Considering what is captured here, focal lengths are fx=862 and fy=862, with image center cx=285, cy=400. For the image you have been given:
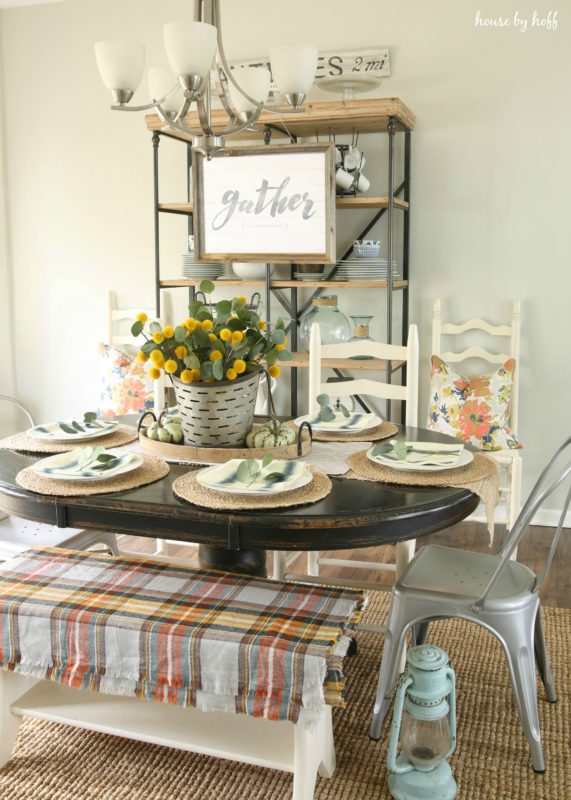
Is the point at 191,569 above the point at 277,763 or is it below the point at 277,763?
above

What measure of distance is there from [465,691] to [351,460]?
0.79m

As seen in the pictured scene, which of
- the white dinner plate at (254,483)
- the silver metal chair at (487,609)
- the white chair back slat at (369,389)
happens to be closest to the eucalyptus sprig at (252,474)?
the white dinner plate at (254,483)

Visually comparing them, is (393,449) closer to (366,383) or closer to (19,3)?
(366,383)

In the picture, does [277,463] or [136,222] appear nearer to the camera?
[277,463]

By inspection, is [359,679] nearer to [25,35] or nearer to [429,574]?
[429,574]

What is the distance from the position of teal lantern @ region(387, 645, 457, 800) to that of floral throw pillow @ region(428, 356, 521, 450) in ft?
5.57

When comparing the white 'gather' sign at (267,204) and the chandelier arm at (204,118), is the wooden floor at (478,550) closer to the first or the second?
the white 'gather' sign at (267,204)

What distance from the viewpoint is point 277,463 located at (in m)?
2.15

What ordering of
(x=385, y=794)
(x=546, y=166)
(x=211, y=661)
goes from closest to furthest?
(x=211, y=661), (x=385, y=794), (x=546, y=166)

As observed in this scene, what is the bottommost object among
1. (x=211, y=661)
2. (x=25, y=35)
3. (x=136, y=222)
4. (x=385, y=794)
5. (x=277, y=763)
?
(x=385, y=794)

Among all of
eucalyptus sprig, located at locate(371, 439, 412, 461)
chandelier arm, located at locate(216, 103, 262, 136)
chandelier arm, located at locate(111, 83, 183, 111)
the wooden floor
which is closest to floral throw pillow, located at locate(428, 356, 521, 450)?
the wooden floor

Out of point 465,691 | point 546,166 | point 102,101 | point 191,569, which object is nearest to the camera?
point 191,569

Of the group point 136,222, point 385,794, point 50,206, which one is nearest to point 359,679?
point 385,794

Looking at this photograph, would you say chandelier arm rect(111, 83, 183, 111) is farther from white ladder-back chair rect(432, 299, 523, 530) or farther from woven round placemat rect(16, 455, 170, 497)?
white ladder-back chair rect(432, 299, 523, 530)
